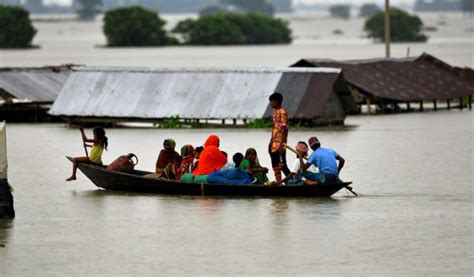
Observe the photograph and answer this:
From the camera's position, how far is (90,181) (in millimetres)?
23156

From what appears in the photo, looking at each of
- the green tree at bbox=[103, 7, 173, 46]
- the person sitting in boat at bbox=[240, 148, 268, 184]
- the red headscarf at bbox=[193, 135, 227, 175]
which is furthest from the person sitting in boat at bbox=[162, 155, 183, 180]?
the green tree at bbox=[103, 7, 173, 46]

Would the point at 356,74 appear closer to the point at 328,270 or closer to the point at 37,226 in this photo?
the point at 37,226

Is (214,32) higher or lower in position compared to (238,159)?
higher

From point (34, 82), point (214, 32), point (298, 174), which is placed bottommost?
point (298, 174)

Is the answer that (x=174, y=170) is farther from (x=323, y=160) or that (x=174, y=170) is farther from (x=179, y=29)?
(x=179, y=29)

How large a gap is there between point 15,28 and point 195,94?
8291 cm

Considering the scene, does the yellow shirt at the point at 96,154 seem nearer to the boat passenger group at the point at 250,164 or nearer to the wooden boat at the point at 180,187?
the wooden boat at the point at 180,187

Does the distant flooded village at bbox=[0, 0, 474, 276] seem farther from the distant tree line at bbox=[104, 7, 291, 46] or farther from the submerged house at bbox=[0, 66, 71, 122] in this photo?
the distant tree line at bbox=[104, 7, 291, 46]

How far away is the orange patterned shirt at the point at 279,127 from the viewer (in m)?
20.7

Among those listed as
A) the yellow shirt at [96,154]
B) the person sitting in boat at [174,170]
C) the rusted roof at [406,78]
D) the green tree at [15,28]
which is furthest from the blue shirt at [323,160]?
the green tree at [15,28]

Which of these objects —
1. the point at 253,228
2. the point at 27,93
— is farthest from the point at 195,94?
the point at 253,228

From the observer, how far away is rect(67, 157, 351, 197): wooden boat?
65.1ft

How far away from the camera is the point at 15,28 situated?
116250 mm

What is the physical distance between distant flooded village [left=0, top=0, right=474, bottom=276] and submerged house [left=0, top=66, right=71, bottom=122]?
0.06 m
